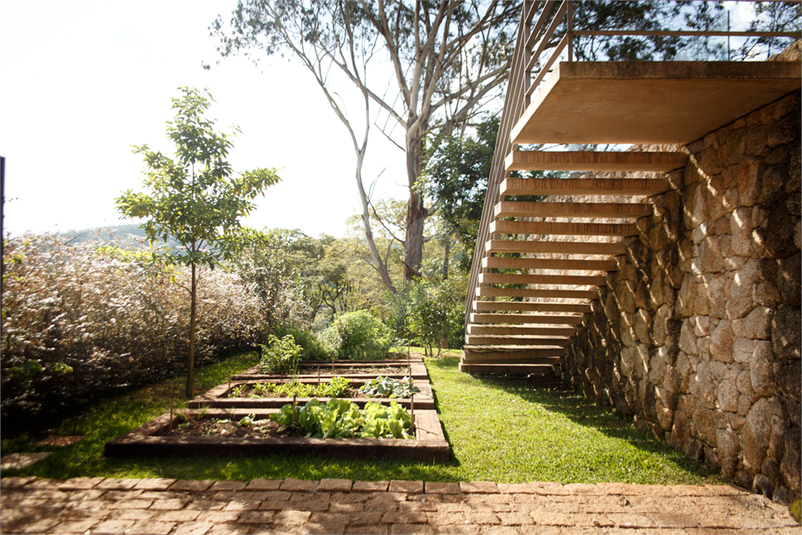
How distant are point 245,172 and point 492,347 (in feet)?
13.5

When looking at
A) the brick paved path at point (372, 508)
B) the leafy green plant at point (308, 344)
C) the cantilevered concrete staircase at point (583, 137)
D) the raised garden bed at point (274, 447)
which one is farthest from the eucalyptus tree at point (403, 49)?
the brick paved path at point (372, 508)

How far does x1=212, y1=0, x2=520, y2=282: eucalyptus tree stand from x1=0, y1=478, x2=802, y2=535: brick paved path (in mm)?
9610

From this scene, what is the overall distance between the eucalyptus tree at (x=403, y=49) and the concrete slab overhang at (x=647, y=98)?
8573 mm

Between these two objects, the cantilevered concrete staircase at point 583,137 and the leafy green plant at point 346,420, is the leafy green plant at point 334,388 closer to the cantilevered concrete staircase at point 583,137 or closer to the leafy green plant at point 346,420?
the leafy green plant at point 346,420

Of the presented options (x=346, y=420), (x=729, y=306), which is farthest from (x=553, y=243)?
(x=346, y=420)

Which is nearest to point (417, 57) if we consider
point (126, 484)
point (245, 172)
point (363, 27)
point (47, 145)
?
point (363, 27)

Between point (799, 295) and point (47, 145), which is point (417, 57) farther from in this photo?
point (799, 295)

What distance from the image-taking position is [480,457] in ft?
11.0

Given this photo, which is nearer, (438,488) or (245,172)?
(438,488)

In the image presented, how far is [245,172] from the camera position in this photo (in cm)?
510

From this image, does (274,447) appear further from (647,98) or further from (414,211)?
(414,211)

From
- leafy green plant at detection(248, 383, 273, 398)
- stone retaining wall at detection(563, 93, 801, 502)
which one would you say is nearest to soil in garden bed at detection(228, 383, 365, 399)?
leafy green plant at detection(248, 383, 273, 398)

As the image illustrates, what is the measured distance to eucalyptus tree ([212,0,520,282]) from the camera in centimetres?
1179

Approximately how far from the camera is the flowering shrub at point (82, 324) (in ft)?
12.2
